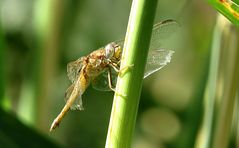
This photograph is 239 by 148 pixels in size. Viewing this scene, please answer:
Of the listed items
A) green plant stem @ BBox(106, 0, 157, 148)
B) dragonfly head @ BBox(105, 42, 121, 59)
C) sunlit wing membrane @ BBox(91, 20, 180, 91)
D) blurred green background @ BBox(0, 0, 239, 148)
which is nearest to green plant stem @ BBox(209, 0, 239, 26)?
green plant stem @ BBox(106, 0, 157, 148)

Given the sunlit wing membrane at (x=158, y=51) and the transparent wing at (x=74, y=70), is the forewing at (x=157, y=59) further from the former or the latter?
the transparent wing at (x=74, y=70)

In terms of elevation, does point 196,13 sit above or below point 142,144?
above

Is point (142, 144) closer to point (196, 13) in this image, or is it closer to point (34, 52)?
point (196, 13)

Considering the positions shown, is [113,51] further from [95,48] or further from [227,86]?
[95,48]

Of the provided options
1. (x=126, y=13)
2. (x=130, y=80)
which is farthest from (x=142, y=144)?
(x=130, y=80)

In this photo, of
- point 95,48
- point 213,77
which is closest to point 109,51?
point 213,77

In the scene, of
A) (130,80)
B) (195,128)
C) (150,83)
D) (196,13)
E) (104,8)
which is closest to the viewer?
(130,80)

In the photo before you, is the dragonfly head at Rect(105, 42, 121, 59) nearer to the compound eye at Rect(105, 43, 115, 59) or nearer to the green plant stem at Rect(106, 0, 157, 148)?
the compound eye at Rect(105, 43, 115, 59)

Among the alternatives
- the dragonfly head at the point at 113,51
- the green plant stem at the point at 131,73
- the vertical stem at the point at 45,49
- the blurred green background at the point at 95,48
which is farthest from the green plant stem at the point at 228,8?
the blurred green background at the point at 95,48
